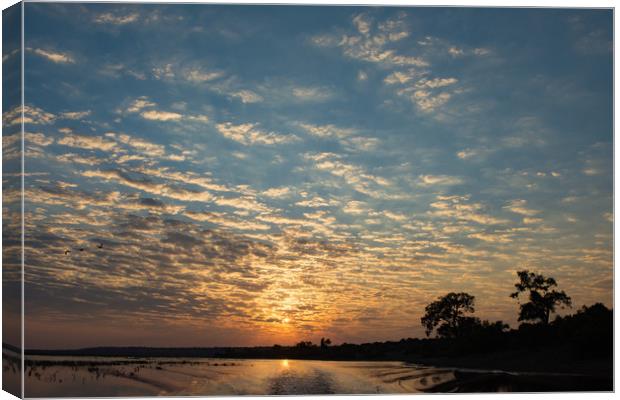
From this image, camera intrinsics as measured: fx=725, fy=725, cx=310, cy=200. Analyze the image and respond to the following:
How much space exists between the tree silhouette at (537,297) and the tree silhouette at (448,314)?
3.15 m

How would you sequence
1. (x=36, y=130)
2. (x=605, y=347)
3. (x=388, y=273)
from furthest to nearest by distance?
(x=605, y=347)
(x=388, y=273)
(x=36, y=130)

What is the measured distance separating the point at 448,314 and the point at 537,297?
11.7m

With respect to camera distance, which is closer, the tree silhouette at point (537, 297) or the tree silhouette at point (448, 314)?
the tree silhouette at point (537, 297)

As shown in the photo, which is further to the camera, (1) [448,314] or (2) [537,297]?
(1) [448,314]

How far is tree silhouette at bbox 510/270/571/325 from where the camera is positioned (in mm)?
30317

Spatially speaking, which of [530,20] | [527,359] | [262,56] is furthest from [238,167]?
[527,359]

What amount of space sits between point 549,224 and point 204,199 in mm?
10763

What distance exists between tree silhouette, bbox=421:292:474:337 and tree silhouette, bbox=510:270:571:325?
3148mm

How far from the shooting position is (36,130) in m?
19.9

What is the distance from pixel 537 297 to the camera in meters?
37.2

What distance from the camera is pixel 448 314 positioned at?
4831 cm

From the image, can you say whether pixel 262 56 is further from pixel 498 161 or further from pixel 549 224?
pixel 549 224

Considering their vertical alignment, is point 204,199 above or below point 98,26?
below

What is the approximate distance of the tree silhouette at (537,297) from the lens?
3032 cm
